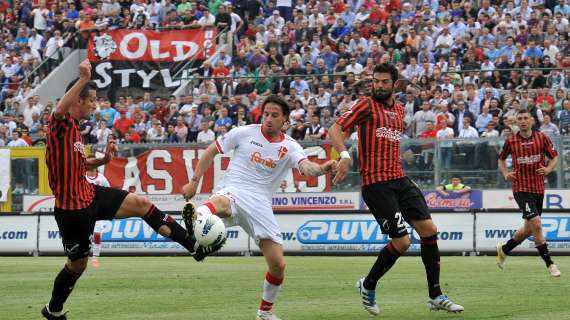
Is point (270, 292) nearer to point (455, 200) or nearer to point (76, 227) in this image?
point (76, 227)

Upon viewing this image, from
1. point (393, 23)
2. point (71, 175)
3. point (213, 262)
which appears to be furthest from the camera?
point (393, 23)

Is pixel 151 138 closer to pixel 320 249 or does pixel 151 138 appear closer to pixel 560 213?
pixel 320 249

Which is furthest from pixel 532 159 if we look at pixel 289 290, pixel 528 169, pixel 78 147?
pixel 78 147

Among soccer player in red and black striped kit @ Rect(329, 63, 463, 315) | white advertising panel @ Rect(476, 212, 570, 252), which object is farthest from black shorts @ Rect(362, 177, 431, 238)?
white advertising panel @ Rect(476, 212, 570, 252)

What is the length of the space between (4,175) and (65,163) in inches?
846

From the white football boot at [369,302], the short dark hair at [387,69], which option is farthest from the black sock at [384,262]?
the short dark hair at [387,69]

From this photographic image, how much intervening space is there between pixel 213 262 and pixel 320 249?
3.99 metres

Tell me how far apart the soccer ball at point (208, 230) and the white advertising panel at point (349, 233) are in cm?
1488

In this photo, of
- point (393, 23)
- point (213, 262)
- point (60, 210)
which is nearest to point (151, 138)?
point (393, 23)

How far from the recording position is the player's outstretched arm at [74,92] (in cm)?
1023

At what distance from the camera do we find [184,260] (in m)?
23.9

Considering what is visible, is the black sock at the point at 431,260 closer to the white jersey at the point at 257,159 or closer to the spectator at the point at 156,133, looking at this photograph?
the white jersey at the point at 257,159

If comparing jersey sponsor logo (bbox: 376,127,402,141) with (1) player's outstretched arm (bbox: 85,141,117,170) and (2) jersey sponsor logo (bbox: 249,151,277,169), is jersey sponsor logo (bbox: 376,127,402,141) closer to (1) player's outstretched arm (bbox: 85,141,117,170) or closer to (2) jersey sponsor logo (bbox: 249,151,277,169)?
(2) jersey sponsor logo (bbox: 249,151,277,169)

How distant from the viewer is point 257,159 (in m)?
11.4
